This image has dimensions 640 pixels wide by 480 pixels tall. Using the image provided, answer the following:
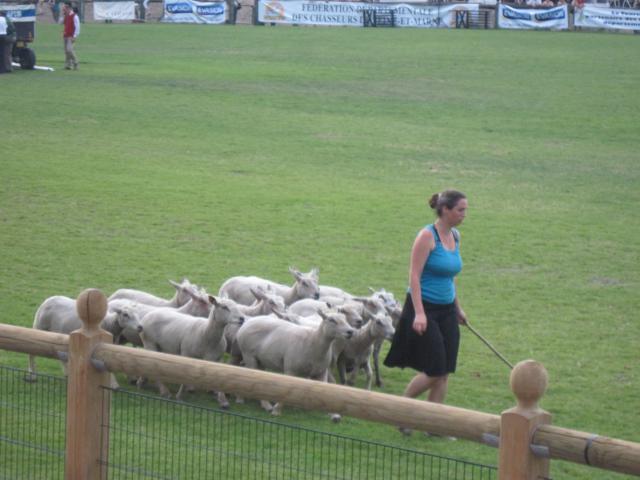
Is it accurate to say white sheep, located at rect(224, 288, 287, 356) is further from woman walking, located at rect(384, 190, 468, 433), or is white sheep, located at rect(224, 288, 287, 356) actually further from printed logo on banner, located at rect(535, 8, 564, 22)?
printed logo on banner, located at rect(535, 8, 564, 22)

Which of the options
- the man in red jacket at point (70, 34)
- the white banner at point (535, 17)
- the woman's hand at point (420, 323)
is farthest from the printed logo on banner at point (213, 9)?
the woman's hand at point (420, 323)

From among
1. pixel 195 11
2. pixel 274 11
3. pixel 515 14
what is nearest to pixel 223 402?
pixel 515 14

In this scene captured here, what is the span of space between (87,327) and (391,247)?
1031 cm

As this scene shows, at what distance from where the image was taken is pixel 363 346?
10352 mm

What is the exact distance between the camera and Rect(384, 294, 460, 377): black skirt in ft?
29.7

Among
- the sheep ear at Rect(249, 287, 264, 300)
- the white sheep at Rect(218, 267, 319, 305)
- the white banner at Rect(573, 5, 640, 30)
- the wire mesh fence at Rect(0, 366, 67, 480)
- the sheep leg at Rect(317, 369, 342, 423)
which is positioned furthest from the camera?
the white banner at Rect(573, 5, 640, 30)

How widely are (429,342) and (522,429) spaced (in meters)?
4.11

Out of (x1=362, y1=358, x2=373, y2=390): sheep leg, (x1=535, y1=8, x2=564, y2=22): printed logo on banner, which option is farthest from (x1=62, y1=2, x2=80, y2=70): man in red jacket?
(x1=362, y1=358, x2=373, y2=390): sheep leg

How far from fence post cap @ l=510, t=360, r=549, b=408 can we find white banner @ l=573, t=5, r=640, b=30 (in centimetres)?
4994

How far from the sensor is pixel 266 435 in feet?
29.7

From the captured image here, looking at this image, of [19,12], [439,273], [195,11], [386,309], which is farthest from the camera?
[195,11]

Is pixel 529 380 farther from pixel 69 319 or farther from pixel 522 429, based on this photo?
pixel 69 319

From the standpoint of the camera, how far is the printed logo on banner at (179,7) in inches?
2219

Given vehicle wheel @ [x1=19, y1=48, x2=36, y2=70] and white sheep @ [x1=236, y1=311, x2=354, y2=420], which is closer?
white sheep @ [x1=236, y1=311, x2=354, y2=420]
